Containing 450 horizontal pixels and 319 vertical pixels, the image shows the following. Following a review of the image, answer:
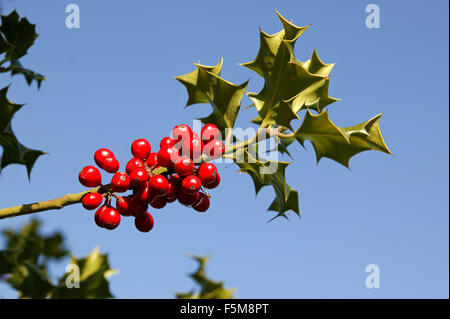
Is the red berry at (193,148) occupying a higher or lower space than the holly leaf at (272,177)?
higher

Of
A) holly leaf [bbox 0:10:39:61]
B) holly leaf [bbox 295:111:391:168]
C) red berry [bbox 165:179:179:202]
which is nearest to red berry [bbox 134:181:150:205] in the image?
red berry [bbox 165:179:179:202]

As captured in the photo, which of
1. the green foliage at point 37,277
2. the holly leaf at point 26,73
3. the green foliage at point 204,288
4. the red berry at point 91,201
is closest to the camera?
the red berry at point 91,201

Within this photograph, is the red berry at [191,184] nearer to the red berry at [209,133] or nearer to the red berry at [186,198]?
the red berry at [186,198]

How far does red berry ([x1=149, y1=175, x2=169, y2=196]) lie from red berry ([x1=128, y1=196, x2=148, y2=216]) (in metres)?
0.13

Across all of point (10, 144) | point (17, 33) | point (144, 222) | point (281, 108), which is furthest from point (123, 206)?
point (17, 33)

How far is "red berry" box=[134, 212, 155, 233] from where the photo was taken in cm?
221

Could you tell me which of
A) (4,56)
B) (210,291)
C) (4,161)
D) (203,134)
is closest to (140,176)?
(203,134)

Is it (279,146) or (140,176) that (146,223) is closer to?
(140,176)

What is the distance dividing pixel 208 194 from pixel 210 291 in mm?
1729

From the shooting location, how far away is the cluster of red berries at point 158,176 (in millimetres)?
2047

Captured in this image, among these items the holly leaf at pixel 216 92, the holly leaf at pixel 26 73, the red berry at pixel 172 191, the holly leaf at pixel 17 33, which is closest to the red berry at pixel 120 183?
the red berry at pixel 172 191

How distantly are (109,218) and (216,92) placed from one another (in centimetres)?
76

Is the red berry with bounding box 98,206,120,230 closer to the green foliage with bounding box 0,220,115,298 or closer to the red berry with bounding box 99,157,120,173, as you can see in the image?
the red berry with bounding box 99,157,120,173

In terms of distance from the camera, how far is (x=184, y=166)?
2.06 meters
